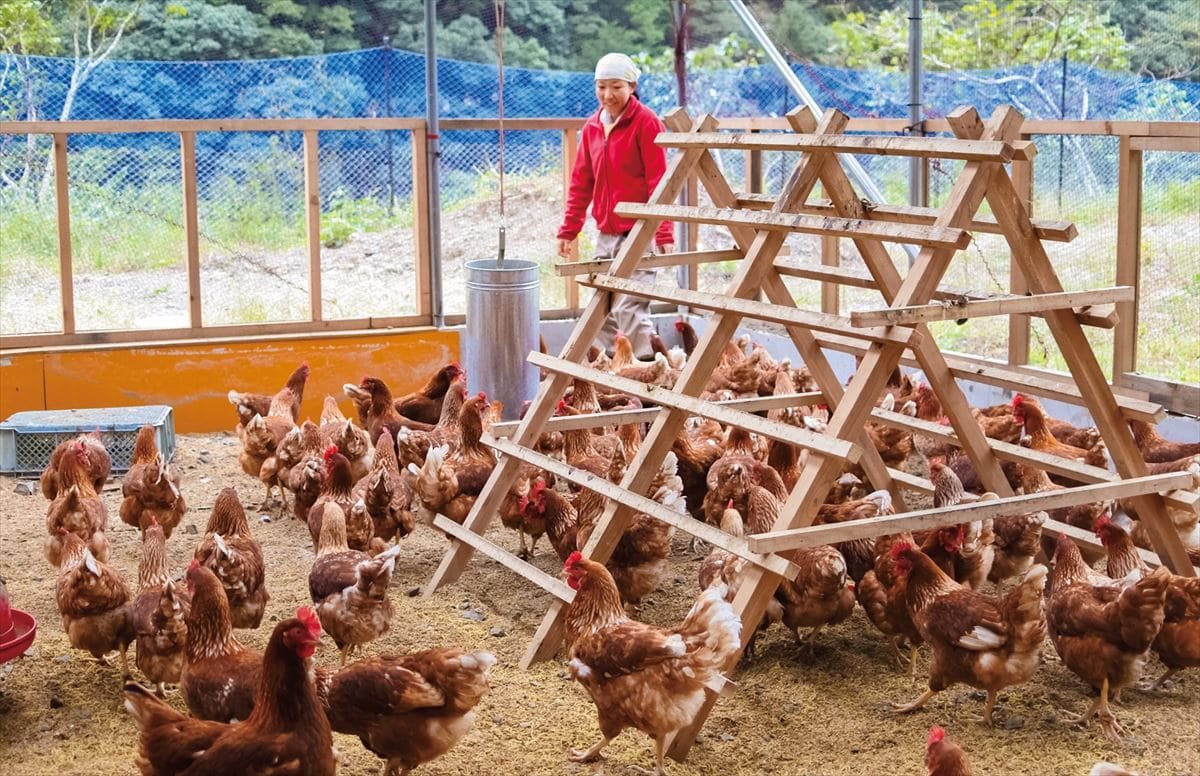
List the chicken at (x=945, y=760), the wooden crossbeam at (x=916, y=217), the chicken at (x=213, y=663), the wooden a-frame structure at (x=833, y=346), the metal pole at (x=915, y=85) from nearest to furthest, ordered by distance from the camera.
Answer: the chicken at (x=945, y=760) < the chicken at (x=213, y=663) < the wooden a-frame structure at (x=833, y=346) < the wooden crossbeam at (x=916, y=217) < the metal pole at (x=915, y=85)

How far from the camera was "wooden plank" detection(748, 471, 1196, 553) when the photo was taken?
3.80m

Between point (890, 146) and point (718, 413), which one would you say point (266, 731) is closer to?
point (718, 413)

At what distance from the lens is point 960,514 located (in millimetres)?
4098

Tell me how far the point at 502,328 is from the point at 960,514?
373cm

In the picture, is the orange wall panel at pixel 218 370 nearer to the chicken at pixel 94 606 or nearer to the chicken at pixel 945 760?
the chicken at pixel 94 606

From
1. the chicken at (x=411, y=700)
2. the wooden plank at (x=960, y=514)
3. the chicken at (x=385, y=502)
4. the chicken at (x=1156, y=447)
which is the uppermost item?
the wooden plank at (x=960, y=514)

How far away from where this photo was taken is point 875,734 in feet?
13.4

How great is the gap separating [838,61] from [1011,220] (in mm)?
12429

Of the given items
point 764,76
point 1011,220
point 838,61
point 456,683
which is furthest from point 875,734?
point 838,61

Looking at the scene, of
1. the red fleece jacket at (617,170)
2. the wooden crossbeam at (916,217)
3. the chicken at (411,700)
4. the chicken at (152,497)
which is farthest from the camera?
the red fleece jacket at (617,170)

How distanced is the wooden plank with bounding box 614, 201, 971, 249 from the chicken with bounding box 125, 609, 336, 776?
200 cm

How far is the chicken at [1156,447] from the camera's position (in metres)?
5.43

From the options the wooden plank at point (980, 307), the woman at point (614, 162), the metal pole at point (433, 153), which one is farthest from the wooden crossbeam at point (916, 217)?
the metal pole at point (433, 153)

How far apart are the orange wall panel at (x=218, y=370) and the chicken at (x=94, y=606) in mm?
3780
